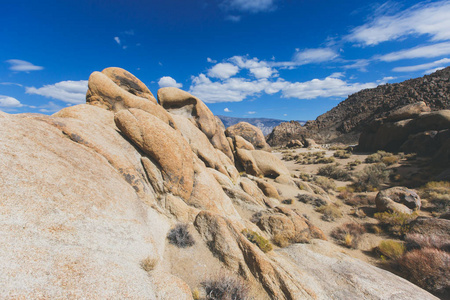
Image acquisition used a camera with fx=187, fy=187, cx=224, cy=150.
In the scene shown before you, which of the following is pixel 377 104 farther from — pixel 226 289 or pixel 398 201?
pixel 226 289

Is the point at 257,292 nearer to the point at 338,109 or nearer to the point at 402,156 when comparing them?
the point at 402,156

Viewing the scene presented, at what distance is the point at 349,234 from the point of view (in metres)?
10.7

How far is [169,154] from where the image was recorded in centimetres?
809

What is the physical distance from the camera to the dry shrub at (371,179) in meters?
18.3

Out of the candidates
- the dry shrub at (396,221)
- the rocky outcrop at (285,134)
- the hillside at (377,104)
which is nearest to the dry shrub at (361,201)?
the dry shrub at (396,221)

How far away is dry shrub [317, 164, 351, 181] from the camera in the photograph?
74.4ft

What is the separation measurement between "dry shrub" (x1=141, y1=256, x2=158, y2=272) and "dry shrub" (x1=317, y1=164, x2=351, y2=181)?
2399 centimetres

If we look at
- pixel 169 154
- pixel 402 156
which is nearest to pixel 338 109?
pixel 402 156

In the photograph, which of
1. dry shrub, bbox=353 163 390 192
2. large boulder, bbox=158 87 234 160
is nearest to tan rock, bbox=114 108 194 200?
large boulder, bbox=158 87 234 160

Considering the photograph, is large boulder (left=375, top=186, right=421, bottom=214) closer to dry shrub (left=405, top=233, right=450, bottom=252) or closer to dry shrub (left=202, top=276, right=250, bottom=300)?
dry shrub (left=405, top=233, right=450, bottom=252)

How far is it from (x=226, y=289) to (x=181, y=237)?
7.58 ft

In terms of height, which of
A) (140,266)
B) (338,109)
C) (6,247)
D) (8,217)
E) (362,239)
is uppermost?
(338,109)

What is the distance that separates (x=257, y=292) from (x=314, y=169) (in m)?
26.4

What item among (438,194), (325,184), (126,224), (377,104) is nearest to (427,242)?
(438,194)
